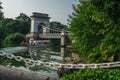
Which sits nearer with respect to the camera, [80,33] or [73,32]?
[80,33]

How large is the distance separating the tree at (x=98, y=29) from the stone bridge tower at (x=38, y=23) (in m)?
68.8

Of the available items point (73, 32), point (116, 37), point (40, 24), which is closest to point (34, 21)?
point (40, 24)

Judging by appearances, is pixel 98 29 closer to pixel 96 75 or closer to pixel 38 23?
pixel 96 75

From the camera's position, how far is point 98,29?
17.1 metres

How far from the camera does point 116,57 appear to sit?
51.0ft

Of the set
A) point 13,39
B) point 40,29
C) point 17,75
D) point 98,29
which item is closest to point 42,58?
point 98,29

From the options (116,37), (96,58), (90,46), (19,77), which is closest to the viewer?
(19,77)

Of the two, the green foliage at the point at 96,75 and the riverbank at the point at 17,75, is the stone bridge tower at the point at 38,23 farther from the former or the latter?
the green foliage at the point at 96,75

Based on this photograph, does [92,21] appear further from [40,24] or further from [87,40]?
[40,24]

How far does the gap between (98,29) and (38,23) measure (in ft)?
251

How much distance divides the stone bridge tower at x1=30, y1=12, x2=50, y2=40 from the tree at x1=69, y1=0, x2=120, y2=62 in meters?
68.8

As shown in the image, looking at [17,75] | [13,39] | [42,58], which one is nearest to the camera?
[17,75]

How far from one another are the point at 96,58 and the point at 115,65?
427 cm

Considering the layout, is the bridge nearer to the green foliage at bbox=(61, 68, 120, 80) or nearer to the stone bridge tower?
the stone bridge tower
